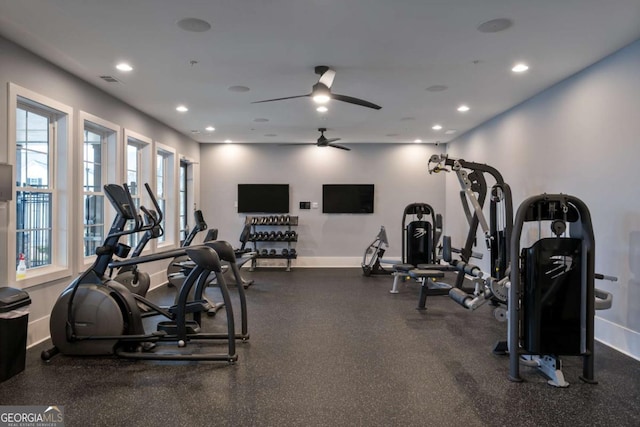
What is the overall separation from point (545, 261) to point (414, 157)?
256 inches

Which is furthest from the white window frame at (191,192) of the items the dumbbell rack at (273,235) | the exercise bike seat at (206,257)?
the exercise bike seat at (206,257)

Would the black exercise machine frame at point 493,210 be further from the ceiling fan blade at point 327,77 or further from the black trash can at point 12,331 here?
the black trash can at point 12,331

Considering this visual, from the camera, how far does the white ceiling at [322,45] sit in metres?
3.14

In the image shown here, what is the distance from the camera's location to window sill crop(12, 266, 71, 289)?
388cm

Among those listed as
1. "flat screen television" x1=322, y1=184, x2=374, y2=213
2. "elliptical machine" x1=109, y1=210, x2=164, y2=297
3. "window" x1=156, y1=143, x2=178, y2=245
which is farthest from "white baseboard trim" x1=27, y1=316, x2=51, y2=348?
"flat screen television" x1=322, y1=184, x2=374, y2=213

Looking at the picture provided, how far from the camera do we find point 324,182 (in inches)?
369

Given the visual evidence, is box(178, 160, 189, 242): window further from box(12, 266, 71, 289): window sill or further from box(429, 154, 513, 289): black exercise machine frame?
box(429, 154, 513, 289): black exercise machine frame

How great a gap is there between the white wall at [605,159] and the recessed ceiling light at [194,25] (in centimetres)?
382

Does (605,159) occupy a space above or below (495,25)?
below

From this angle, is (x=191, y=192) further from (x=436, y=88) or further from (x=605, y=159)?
(x=605, y=159)

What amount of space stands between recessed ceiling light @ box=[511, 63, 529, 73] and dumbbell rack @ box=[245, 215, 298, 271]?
18.4ft

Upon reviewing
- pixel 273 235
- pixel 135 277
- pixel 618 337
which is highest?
pixel 273 235

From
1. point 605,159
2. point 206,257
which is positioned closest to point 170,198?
point 206,257

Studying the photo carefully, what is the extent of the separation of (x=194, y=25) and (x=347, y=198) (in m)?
6.23
